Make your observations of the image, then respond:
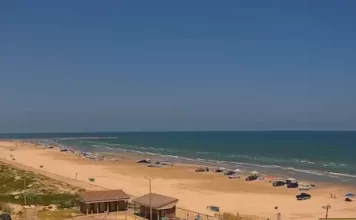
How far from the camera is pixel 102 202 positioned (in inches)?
1384

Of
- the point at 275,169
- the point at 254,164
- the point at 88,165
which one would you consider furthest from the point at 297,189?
the point at 88,165

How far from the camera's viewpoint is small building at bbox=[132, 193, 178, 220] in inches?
1287

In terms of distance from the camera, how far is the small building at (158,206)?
3269 centimetres

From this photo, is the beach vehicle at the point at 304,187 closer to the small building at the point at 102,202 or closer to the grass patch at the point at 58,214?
the small building at the point at 102,202

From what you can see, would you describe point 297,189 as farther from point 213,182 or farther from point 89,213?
point 89,213

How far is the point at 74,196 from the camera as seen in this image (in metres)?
41.2

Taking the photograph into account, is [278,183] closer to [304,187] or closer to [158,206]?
[304,187]

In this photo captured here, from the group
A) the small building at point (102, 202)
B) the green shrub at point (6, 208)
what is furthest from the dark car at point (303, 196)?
the green shrub at point (6, 208)

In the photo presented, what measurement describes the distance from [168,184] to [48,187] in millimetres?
16521

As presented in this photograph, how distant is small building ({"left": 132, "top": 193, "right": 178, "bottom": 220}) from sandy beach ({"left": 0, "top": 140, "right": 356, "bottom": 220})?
6.38 m

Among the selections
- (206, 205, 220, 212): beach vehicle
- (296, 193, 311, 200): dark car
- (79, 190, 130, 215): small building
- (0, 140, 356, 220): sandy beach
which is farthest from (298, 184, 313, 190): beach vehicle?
(79, 190, 130, 215): small building

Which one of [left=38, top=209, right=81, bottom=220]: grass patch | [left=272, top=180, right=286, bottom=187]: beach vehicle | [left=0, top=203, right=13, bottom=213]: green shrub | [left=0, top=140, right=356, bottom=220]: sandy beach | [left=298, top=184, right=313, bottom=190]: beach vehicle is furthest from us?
[left=272, top=180, right=286, bottom=187]: beach vehicle

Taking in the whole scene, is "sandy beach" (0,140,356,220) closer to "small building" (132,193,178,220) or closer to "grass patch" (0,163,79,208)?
"grass patch" (0,163,79,208)

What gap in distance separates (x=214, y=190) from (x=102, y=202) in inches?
819
